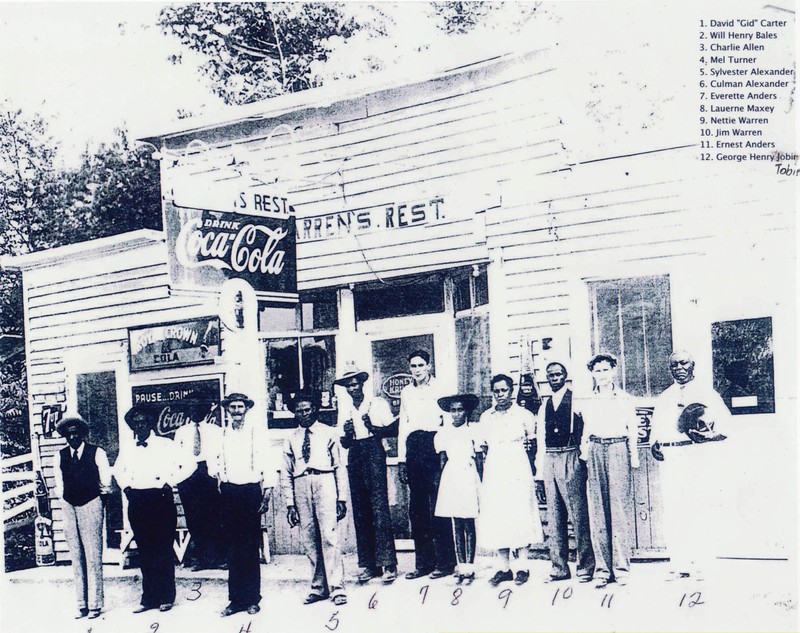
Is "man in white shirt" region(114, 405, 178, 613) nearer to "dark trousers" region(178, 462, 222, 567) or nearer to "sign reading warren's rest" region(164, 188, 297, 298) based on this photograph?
"dark trousers" region(178, 462, 222, 567)

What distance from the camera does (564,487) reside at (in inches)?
246

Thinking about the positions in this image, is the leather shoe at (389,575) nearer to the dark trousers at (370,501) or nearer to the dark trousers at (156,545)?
the dark trousers at (370,501)

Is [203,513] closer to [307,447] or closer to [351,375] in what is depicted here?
[307,447]

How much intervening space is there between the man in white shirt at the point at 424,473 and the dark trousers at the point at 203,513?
154 cm

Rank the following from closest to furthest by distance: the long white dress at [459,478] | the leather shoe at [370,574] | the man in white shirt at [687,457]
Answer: the man in white shirt at [687,457] → the long white dress at [459,478] → the leather shoe at [370,574]

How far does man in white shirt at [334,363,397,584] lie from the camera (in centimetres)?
665

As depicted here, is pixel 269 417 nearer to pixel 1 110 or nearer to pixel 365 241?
pixel 365 241

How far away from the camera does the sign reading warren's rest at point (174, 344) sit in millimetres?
7414

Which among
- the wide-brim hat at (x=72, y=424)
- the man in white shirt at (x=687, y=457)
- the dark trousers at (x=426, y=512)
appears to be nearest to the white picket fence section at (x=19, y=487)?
the wide-brim hat at (x=72, y=424)

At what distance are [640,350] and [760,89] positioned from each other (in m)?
2.04

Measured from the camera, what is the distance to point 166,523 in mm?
6965

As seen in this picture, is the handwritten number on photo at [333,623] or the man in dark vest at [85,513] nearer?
the handwritten number on photo at [333,623]

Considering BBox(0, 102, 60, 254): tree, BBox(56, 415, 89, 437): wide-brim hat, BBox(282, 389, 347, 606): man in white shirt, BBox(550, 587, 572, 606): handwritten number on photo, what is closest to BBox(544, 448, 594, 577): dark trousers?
BBox(550, 587, 572, 606): handwritten number on photo

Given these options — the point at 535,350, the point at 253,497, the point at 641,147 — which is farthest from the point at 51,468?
the point at 641,147
